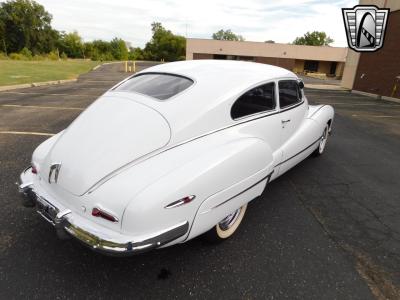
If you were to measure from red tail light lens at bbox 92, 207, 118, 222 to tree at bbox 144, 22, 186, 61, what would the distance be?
2843 inches

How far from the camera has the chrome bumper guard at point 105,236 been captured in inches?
78.0

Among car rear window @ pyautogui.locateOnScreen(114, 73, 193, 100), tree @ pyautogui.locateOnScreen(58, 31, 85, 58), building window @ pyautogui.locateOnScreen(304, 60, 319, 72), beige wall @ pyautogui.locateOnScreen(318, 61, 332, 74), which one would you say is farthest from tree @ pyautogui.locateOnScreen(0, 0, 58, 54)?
car rear window @ pyautogui.locateOnScreen(114, 73, 193, 100)

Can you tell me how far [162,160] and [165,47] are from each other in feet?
255

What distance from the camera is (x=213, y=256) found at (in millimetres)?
2684

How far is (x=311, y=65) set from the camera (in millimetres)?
48875

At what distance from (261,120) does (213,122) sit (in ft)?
2.36

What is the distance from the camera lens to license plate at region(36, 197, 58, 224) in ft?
7.54

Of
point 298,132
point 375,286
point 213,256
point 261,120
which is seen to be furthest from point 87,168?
point 298,132

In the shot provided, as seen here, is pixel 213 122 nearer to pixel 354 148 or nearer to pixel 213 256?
pixel 213 256

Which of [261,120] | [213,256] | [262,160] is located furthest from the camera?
[261,120]

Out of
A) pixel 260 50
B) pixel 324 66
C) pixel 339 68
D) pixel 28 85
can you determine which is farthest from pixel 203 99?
pixel 324 66

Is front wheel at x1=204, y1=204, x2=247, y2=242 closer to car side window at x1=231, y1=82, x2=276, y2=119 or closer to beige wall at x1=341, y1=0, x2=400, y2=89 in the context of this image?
car side window at x1=231, y1=82, x2=276, y2=119

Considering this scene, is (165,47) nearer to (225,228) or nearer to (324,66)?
(324,66)

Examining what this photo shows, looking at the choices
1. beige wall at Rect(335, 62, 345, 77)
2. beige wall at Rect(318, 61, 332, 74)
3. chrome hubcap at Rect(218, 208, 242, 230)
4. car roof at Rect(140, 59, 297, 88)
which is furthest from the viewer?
beige wall at Rect(318, 61, 332, 74)
